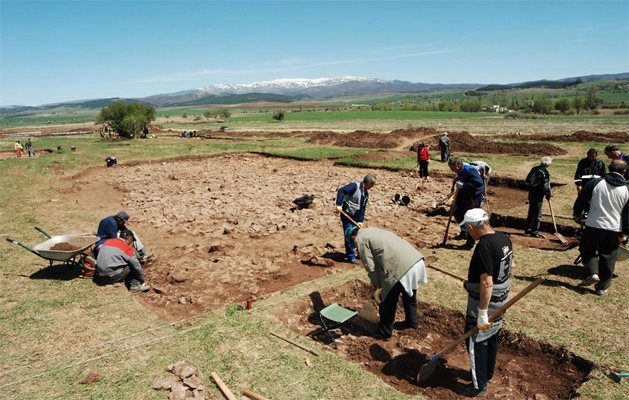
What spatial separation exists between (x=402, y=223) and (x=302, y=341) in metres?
7.32

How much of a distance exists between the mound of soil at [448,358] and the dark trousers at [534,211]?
5.04 m

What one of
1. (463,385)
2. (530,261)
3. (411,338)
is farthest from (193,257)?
(530,261)

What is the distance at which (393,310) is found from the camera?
6.23m

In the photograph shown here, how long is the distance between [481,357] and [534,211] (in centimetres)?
713

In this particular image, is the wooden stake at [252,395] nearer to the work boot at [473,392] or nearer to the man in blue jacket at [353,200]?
the work boot at [473,392]

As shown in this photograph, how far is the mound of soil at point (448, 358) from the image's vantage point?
210 inches

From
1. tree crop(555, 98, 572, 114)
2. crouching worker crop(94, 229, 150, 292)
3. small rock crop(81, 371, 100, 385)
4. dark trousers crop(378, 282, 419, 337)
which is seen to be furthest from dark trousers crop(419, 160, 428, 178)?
tree crop(555, 98, 572, 114)

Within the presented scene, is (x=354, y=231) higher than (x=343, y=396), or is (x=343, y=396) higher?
(x=354, y=231)

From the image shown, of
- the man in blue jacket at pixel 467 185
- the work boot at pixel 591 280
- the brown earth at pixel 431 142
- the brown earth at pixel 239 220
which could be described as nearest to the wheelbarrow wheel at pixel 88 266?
the brown earth at pixel 239 220

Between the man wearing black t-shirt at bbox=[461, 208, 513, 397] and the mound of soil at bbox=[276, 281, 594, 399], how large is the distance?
49 cm

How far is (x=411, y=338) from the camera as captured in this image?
6.45 meters

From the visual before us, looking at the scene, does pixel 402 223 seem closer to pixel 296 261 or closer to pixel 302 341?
pixel 296 261

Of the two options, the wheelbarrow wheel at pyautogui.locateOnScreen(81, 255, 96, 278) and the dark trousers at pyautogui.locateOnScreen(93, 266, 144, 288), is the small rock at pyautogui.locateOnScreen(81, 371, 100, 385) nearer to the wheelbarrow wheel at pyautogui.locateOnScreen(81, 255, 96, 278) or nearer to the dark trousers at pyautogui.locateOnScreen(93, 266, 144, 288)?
the dark trousers at pyautogui.locateOnScreen(93, 266, 144, 288)

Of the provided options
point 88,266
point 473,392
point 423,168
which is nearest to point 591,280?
point 473,392
